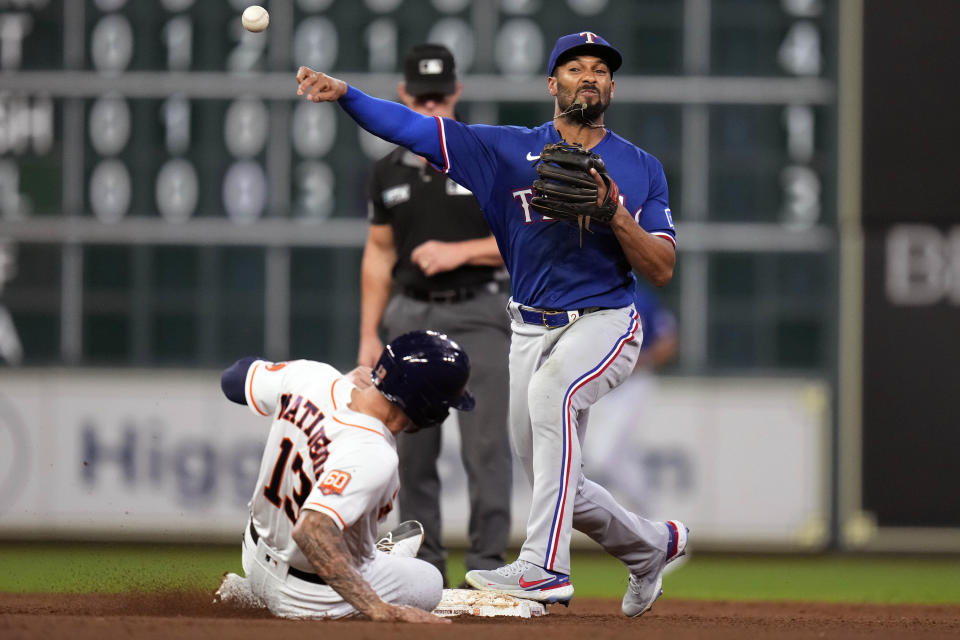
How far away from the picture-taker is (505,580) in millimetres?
4496

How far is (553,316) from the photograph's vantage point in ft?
15.1

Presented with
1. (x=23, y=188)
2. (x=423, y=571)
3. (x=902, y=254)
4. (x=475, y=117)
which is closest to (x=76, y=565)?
(x=23, y=188)

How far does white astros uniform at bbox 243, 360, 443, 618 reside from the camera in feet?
13.1

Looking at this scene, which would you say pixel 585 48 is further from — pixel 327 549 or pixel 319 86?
pixel 327 549

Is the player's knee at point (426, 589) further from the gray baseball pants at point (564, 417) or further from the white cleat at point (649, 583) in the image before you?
Answer: the white cleat at point (649, 583)

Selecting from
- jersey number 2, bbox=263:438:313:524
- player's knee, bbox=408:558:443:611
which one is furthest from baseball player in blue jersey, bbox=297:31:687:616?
jersey number 2, bbox=263:438:313:524

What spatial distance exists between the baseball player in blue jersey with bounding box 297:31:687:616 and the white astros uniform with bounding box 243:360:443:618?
12.8 inches

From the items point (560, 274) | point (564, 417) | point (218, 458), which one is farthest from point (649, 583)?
point (218, 458)

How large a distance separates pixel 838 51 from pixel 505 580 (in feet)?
21.2

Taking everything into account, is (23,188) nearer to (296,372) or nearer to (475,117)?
(475,117)

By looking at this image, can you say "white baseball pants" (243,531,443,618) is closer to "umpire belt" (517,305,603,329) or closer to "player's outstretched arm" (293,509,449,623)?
"player's outstretched arm" (293,509,449,623)

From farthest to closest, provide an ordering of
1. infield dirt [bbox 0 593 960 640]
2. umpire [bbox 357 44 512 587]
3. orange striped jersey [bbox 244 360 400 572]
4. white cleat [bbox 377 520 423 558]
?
umpire [bbox 357 44 512 587]
white cleat [bbox 377 520 423 558]
orange striped jersey [bbox 244 360 400 572]
infield dirt [bbox 0 593 960 640]

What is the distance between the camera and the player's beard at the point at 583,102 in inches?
180

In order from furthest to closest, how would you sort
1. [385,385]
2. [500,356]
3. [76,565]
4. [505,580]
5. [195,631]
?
[76,565] → [500,356] → [505,580] → [385,385] → [195,631]
